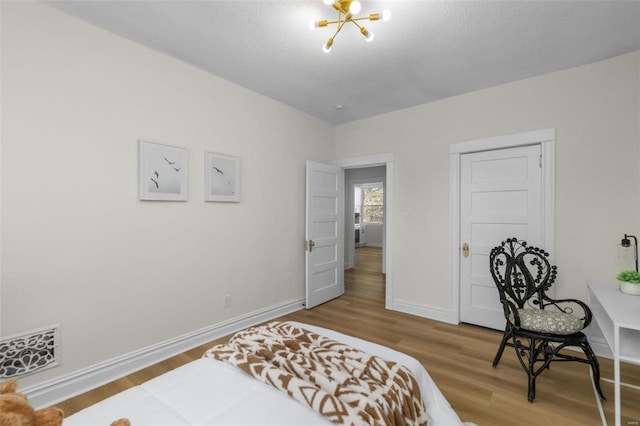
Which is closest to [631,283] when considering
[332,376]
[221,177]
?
[332,376]

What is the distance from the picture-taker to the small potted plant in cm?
217

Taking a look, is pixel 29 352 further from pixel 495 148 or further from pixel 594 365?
pixel 495 148

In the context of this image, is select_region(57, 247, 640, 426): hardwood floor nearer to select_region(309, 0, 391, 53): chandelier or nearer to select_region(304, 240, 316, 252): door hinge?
select_region(304, 240, 316, 252): door hinge

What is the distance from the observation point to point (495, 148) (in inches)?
128

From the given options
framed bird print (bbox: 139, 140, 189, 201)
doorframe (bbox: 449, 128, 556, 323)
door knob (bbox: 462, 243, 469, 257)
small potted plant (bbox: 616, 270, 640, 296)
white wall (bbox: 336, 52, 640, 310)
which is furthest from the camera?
door knob (bbox: 462, 243, 469, 257)

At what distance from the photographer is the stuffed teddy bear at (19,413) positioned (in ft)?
2.36

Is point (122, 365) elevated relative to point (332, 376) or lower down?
lower down

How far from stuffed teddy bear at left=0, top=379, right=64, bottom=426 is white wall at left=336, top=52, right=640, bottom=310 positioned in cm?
358

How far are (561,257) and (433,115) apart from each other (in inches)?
81.8

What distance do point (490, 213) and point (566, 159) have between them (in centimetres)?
85

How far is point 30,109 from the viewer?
1.96 m

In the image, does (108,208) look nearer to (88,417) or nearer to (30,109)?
(30,109)

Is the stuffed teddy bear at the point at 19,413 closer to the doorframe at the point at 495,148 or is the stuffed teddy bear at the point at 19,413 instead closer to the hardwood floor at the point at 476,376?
the hardwood floor at the point at 476,376

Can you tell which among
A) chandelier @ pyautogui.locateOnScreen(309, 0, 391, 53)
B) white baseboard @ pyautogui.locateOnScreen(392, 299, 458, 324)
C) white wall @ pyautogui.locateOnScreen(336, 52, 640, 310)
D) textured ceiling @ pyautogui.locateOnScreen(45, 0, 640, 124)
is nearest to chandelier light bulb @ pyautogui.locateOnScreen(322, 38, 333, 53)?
chandelier @ pyautogui.locateOnScreen(309, 0, 391, 53)
